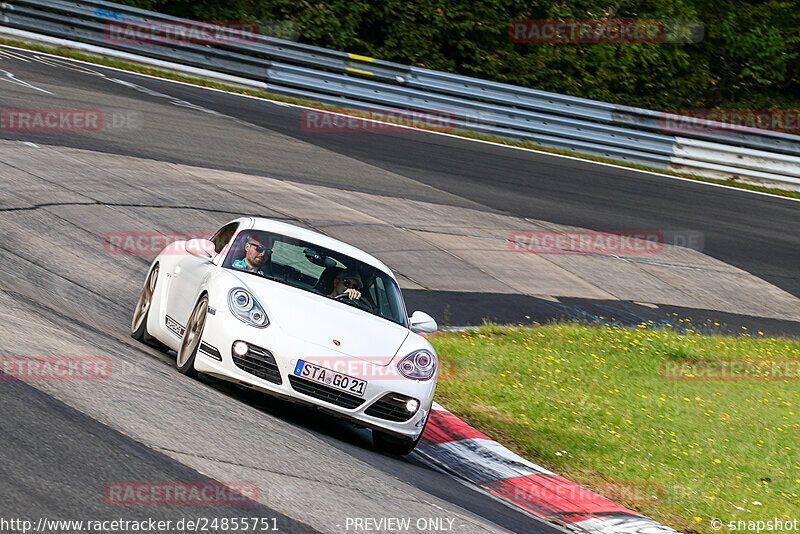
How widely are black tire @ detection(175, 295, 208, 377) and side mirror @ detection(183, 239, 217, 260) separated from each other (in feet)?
1.62

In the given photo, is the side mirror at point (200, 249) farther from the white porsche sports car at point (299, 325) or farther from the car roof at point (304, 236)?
the car roof at point (304, 236)

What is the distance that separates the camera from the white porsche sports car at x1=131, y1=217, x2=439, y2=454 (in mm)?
6945

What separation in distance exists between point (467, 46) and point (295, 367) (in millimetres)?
22373

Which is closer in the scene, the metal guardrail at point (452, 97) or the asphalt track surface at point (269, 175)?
the asphalt track surface at point (269, 175)

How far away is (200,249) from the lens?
7984 mm

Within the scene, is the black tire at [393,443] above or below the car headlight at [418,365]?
below

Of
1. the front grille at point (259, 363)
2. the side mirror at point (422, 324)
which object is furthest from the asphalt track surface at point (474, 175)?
the front grille at point (259, 363)

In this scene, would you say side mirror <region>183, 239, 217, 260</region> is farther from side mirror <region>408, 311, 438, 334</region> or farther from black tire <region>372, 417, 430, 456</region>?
black tire <region>372, 417, 430, 456</region>

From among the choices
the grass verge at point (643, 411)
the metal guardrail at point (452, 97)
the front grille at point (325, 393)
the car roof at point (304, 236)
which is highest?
the metal guardrail at point (452, 97)

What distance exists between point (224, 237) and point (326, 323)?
179 cm

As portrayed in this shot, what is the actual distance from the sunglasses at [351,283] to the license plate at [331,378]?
1.25 meters

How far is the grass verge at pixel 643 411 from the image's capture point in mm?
7602

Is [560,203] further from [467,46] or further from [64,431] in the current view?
[64,431]

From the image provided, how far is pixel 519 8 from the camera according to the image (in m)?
28.8
